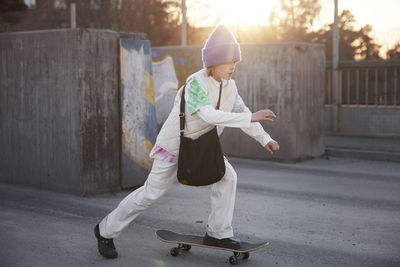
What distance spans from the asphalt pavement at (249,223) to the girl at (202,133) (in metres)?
0.27

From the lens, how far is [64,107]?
766cm

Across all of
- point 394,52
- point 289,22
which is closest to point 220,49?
point 394,52

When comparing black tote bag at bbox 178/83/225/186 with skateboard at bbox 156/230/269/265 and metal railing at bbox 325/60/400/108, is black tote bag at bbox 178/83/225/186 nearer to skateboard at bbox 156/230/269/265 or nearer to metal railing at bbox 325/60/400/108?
skateboard at bbox 156/230/269/265

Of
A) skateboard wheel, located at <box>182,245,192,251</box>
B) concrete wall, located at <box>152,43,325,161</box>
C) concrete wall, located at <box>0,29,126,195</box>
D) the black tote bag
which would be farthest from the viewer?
concrete wall, located at <box>152,43,325,161</box>

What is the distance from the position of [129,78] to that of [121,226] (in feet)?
11.3

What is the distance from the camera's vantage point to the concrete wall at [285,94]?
10.9 meters

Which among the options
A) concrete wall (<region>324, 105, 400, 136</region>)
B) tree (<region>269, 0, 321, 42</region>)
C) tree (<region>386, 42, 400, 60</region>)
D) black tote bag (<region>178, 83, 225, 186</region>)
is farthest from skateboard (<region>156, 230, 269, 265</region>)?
tree (<region>269, 0, 321, 42</region>)

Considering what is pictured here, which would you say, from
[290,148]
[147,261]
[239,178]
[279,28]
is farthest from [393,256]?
[279,28]

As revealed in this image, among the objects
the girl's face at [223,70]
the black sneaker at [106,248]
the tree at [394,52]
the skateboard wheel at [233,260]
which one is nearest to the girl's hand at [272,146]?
the girl's face at [223,70]

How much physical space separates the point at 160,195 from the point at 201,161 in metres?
0.52

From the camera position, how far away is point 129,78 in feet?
25.9

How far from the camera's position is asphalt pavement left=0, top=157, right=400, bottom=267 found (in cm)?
495

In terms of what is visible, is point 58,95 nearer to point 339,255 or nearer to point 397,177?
point 339,255

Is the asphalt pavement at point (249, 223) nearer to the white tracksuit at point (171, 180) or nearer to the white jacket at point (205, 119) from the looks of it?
the white tracksuit at point (171, 180)
